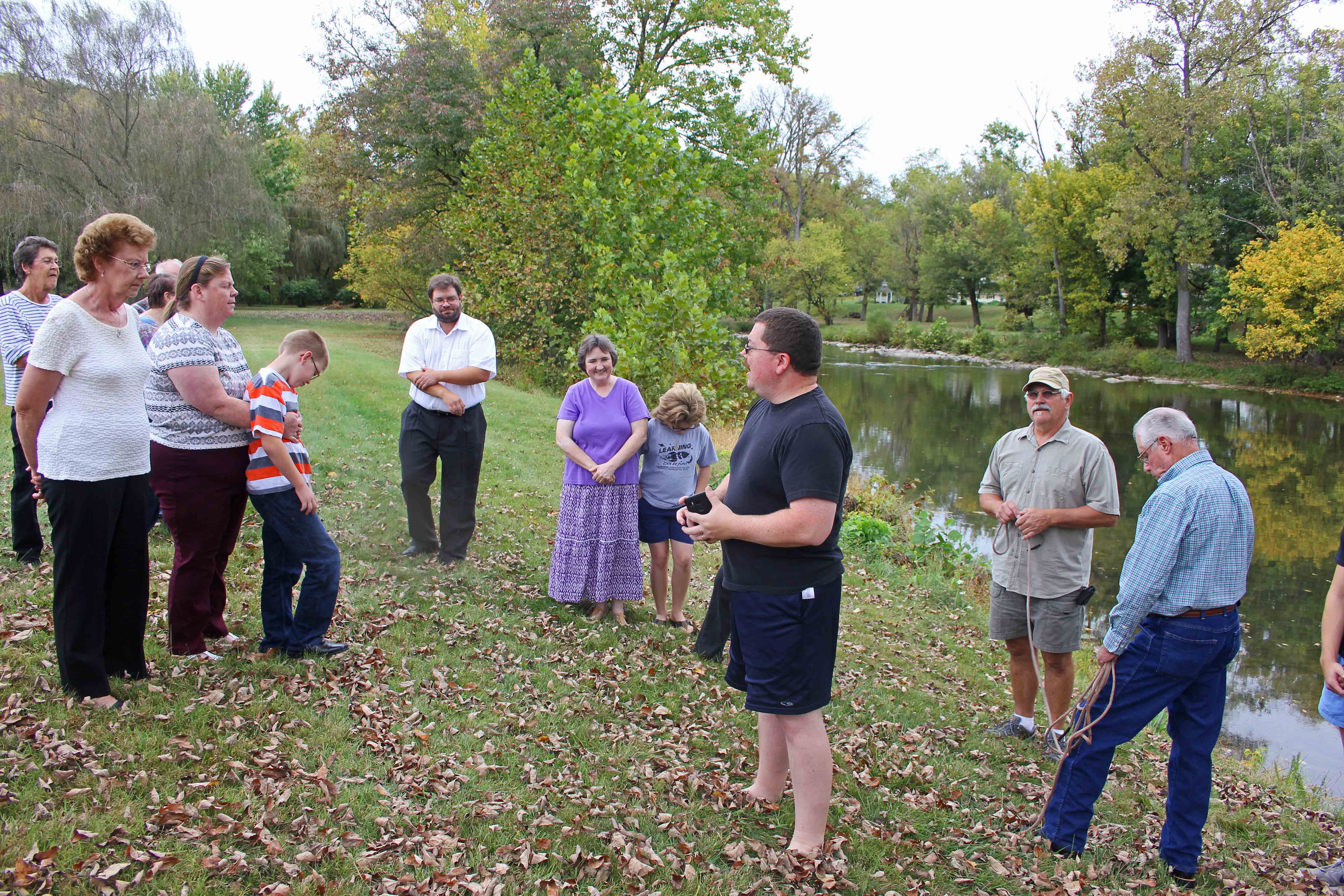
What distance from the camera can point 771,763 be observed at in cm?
439

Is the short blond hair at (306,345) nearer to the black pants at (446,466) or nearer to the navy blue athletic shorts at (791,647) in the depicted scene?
the black pants at (446,466)

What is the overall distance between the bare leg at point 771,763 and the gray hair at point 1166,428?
7.48 ft

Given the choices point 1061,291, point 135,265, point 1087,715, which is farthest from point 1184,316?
point 135,265

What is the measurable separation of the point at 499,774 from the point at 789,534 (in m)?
2.11

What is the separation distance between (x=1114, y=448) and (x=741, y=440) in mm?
21184

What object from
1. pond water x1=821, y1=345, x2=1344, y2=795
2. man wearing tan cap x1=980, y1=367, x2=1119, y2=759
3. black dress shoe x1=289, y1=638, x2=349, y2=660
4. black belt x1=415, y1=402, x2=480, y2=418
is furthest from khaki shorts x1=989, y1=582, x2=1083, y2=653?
black belt x1=415, y1=402, x2=480, y2=418

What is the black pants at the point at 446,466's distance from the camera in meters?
7.34

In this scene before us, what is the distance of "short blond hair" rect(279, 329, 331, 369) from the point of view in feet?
16.3

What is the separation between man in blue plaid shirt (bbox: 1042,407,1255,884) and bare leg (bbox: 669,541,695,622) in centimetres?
310

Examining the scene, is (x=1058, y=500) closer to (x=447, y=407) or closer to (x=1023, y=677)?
(x=1023, y=677)

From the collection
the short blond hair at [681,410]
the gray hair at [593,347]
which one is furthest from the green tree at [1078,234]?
the gray hair at [593,347]

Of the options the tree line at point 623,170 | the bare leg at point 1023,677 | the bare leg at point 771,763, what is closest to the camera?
the bare leg at point 771,763

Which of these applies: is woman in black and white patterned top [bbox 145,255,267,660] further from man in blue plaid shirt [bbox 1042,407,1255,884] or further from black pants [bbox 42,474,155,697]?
man in blue plaid shirt [bbox 1042,407,1255,884]

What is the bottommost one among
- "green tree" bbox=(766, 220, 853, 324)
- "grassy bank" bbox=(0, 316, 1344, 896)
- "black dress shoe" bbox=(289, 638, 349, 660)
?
"grassy bank" bbox=(0, 316, 1344, 896)
